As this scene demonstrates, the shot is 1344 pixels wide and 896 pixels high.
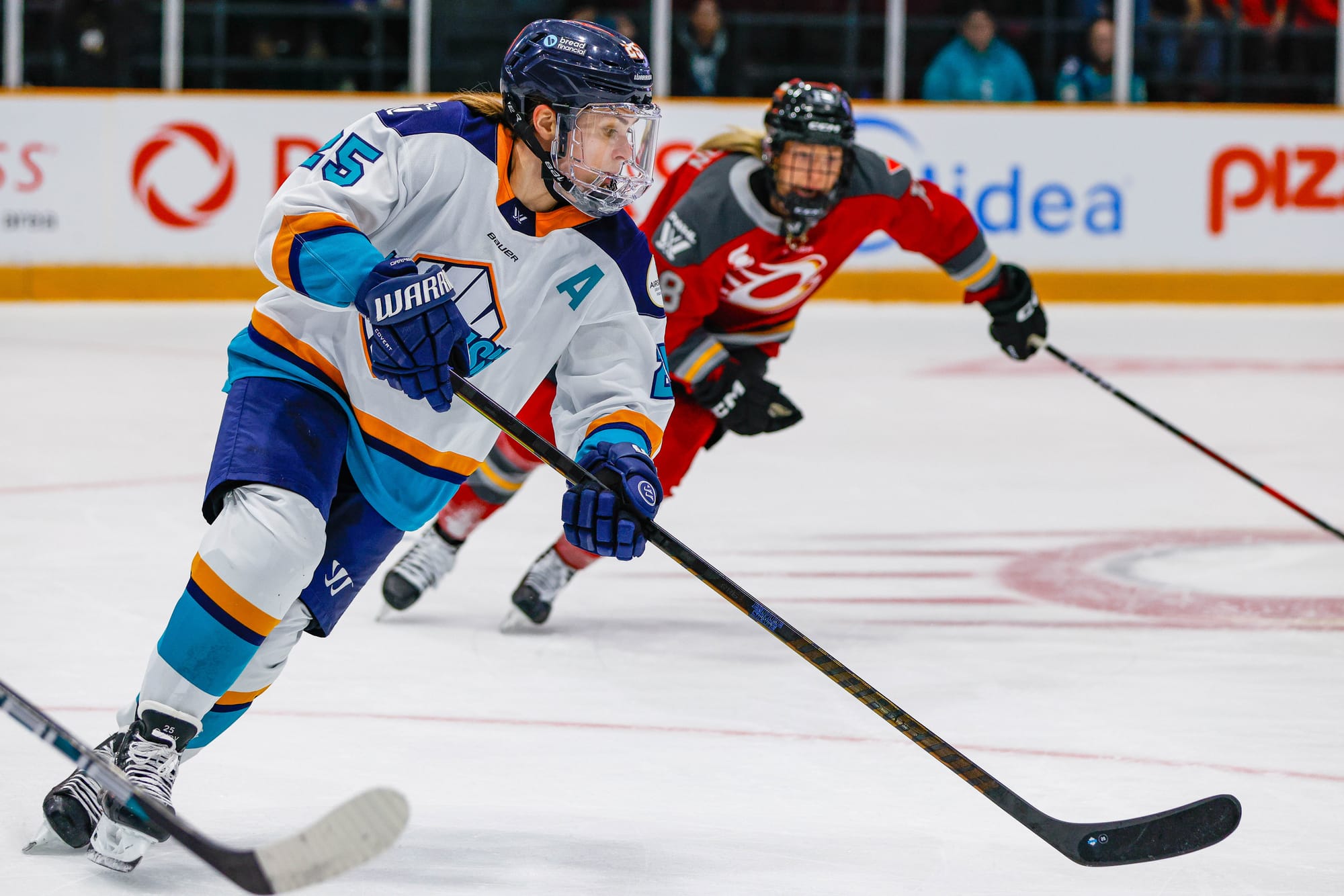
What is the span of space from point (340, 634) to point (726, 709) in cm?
85

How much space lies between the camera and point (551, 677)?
332 centimetres

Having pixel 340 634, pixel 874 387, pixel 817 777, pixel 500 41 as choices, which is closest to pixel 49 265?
pixel 500 41

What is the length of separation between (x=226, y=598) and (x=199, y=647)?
7 centimetres

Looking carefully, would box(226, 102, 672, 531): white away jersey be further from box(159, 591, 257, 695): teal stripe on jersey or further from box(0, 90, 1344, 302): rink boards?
box(0, 90, 1344, 302): rink boards

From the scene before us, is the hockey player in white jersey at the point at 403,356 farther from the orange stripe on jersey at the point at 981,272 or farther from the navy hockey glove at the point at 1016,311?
the navy hockey glove at the point at 1016,311

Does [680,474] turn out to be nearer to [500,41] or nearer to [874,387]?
[874,387]

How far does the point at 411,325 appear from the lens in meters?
2.24

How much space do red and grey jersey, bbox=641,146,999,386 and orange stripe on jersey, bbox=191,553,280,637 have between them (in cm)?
155

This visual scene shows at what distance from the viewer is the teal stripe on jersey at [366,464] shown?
2.43 m

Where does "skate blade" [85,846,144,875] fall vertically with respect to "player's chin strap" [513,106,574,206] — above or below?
below

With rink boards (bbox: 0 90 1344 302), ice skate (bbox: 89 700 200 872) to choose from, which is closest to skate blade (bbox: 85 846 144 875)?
ice skate (bbox: 89 700 200 872)

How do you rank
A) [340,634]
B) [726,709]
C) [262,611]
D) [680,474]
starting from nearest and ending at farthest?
1. [262,611]
2. [726,709]
3. [340,634]
4. [680,474]

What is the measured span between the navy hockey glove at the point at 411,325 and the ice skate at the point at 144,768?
489mm

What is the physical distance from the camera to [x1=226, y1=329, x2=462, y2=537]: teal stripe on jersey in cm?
243
